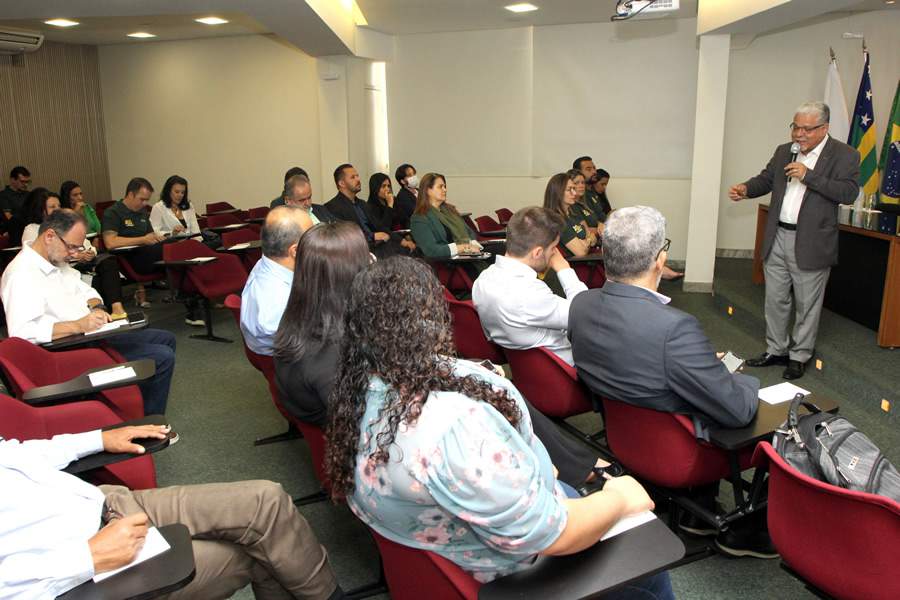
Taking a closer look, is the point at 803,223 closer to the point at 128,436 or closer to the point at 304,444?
the point at 304,444

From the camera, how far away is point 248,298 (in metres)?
2.98

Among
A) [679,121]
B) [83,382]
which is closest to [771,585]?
[83,382]

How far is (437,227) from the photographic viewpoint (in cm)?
556

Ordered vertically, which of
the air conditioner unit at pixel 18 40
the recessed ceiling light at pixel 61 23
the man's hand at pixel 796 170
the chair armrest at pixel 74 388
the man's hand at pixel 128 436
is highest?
the recessed ceiling light at pixel 61 23

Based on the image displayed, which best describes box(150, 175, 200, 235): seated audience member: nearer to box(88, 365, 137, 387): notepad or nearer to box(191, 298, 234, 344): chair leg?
box(191, 298, 234, 344): chair leg

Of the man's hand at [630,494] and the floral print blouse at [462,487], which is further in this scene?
the man's hand at [630,494]

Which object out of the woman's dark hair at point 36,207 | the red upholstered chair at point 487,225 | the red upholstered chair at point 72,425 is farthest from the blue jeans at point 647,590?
the woman's dark hair at point 36,207

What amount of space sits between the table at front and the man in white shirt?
273 cm

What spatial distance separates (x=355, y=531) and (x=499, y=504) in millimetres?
1597

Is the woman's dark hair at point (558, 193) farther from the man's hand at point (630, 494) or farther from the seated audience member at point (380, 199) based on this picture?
the man's hand at point (630, 494)

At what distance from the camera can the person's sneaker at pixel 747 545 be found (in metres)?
2.43

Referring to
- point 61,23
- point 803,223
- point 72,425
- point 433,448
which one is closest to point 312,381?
point 433,448

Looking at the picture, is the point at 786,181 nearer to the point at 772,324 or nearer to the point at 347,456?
the point at 772,324

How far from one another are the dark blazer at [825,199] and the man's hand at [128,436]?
144 inches
